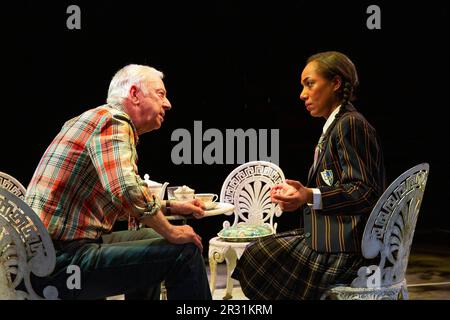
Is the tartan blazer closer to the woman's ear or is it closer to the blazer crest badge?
the blazer crest badge

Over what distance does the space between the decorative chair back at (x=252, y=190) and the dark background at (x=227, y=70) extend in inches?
48.8

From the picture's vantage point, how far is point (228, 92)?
504 centimetres

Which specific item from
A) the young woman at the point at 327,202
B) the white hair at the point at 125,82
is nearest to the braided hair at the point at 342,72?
the young woman at the point at 327,202

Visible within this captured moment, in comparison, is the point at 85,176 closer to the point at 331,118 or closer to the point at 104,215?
the point at 104,215

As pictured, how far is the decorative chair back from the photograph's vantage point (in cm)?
380

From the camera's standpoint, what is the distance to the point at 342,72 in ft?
8.29

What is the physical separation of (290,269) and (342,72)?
0.88 meters

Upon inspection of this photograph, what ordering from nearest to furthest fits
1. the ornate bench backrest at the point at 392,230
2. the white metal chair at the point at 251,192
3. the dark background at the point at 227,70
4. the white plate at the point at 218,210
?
the ornate bench backrest at the point at 392,230
the white plate at the point at 218,210
the white metal chair at the point at 251,192
the dark background at the point at 227,70

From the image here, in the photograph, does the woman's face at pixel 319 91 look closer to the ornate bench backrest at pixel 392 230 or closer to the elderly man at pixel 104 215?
the ornate bench backrest at pixel 392 230

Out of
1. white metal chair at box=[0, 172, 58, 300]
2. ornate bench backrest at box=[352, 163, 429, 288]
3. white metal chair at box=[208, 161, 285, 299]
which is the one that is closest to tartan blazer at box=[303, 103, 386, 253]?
ornate bench backrest at box=[352, 163, 429, 288]

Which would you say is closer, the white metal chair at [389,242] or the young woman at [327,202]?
the white metal chair at [389,242]

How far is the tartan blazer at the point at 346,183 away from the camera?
2289 mm
